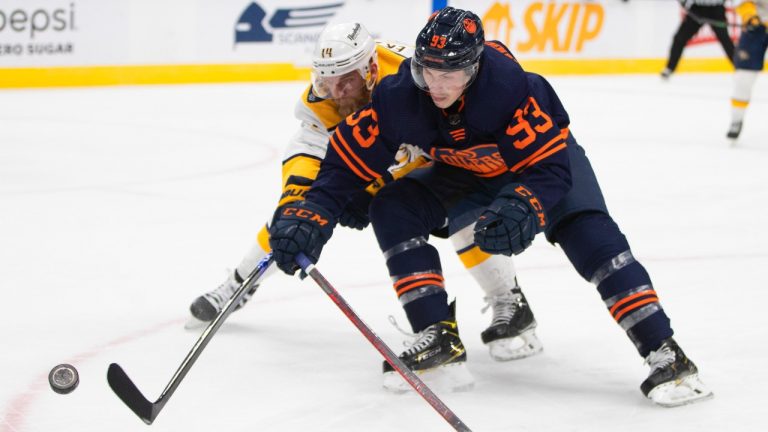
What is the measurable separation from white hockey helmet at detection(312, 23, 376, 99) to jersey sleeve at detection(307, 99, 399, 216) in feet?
0.79

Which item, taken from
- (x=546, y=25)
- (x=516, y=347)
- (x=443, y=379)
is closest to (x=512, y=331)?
(x=516, y=347)

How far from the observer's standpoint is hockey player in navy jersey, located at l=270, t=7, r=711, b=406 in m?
2.42

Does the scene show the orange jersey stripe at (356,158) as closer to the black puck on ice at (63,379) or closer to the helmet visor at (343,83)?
the helmet visor at (343,83)

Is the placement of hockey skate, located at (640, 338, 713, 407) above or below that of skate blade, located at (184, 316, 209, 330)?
above

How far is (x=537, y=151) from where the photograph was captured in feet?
8.09

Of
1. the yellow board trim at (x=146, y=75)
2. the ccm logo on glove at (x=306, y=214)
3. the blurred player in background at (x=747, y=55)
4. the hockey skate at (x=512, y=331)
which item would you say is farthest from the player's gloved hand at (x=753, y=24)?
the ccm logo on glove at (x=306, y=214)

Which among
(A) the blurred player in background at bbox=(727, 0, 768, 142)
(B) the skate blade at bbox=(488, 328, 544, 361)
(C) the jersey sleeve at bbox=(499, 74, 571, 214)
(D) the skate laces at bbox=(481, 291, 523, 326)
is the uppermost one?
(C) the jersey sleeve at bbox=(499, 74, 571, 214)

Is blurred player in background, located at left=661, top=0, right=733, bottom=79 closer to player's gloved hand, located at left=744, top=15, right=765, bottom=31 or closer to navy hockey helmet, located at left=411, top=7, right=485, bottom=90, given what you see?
player's gloved hand, located at left=744, top=15, right=765, bottom=31

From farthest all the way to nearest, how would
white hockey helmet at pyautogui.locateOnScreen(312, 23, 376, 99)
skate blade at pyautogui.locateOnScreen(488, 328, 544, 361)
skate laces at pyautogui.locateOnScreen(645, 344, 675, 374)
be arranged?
skate blade at pyautogui.locateOnScreen(488, 328, 544, 361)
white hockey helmet at pyautogui.locateOnScreen(312, 23, 376, 99)
skate laces at pyautogui.locateOnScreen(645, 344, 675, 374)

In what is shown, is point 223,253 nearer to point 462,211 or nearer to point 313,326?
point 313,326

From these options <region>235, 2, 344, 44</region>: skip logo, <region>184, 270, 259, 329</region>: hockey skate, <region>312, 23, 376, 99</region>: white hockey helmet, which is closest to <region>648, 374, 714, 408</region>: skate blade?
<region>312, 23, 376, 99</region>: white hockey helmet

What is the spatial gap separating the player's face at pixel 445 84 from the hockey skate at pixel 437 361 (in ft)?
1.76

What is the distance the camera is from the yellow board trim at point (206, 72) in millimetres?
8898

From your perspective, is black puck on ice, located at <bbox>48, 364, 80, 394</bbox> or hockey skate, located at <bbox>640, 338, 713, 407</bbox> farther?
hockey skate, located at <bbox>640, 338, 713, 407</bbox>
